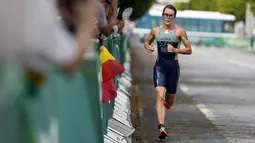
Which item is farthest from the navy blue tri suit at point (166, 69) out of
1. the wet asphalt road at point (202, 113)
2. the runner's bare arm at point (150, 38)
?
the wet asphalt road at point (202, 113)

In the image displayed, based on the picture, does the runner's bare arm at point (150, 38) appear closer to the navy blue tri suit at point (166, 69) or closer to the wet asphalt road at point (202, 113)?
the navy blue tri suit at point (166, 69)

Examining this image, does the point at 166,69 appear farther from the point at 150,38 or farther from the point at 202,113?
the point at 202,113

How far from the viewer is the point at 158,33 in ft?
41.1

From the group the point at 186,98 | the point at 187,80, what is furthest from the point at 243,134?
the point at 187,80

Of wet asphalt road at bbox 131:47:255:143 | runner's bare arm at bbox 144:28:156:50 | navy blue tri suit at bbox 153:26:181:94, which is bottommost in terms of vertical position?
wet asphalt road at bbox 131:47:255:143

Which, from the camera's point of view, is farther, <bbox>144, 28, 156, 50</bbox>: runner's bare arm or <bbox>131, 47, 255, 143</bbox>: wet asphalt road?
<bbox>131, 47, 255, 143</bbox>: wet asphalt road

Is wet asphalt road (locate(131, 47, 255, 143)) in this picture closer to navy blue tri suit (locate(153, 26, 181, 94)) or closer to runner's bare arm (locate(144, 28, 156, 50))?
navy blue tri suit (locate(153, 26, 181, 94))

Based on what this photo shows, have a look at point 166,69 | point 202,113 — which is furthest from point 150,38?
point 202,113

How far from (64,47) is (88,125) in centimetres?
168

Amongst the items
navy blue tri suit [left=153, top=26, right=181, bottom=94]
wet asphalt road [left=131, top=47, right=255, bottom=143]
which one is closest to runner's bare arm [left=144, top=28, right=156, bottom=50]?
navy blue tri suit [left=153, top=26, right=181, bottom=94]

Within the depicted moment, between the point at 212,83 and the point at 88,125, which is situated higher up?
the point at 88,125

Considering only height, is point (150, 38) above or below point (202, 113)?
above

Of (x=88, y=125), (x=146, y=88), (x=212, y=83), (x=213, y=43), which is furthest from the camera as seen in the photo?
(x=213, y=43)

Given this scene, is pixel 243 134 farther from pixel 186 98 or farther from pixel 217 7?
pixel 217 7
